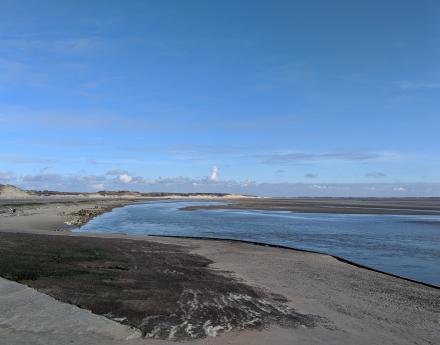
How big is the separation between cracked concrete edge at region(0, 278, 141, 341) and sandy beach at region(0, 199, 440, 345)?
2 centimetres

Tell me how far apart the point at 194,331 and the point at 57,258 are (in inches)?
390

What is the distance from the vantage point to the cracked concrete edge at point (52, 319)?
832 centimetres

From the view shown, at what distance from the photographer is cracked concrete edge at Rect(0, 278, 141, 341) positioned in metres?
8.32

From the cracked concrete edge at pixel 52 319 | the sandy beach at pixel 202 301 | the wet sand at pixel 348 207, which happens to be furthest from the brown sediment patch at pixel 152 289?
the wet sand at pixel 348 207

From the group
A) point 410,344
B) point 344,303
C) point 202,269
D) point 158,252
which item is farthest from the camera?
point 158,252

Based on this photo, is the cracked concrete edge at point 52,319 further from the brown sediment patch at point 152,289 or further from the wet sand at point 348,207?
the wet sand at point 348,207

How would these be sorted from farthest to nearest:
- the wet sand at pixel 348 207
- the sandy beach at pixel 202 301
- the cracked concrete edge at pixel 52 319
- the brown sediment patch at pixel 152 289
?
the wet sand at pixel 348 207
the brown sediment patch at pixel 152 289
the sandy beach at pixel 202 301
the cracked concrete edge at pixel 52 319

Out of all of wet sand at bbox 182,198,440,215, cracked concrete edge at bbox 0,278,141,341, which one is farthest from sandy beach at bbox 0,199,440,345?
wet sand at bbox 182,198,440,215

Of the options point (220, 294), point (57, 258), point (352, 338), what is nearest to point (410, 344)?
point (352, 338)

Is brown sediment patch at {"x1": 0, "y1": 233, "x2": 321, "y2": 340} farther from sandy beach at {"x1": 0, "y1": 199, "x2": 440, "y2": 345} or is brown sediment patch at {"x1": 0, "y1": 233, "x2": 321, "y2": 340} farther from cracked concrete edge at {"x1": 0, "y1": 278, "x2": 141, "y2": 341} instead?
cracked concrete edge at {"x1": 0, "y1": 278, "x2": 141, "y2": 341}

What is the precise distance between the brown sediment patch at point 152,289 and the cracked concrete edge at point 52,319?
0.46m

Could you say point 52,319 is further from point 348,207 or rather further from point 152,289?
point 348,207

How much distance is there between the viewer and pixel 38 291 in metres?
11.4

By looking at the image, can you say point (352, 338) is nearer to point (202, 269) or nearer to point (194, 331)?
point (194, 331)
